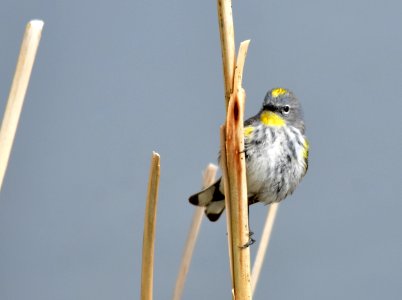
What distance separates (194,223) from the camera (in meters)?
1.78

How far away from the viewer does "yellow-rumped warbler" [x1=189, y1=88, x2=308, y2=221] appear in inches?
82.3

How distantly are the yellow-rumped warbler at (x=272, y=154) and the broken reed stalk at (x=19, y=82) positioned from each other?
2.70 feet

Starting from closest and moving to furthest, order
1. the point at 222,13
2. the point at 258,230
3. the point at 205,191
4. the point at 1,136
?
the point at 222,13, the point at 1,136, the point at 205,191, the point at 258,230

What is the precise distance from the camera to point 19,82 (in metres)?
1.32

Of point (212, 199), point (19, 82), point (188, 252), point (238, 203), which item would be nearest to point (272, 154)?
point (212, 199)

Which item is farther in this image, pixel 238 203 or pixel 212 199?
pixel 212 199

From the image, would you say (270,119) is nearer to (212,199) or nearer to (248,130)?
(248,130)

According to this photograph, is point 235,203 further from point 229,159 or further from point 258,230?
point 258,230

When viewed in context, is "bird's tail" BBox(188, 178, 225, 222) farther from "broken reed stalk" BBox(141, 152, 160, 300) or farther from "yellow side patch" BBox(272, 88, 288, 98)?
"broken reed stalk" BBox(141, 152, 160, 300)

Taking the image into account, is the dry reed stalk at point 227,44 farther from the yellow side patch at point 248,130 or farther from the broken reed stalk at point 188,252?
the yellow side patch at point 248,130

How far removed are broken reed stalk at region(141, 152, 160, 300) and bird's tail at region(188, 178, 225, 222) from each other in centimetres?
68

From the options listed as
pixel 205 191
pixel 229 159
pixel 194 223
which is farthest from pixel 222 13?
pixel 205 191

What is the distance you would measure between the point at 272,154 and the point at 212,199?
227 millimetres

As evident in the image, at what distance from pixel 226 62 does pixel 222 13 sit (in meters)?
0.09
